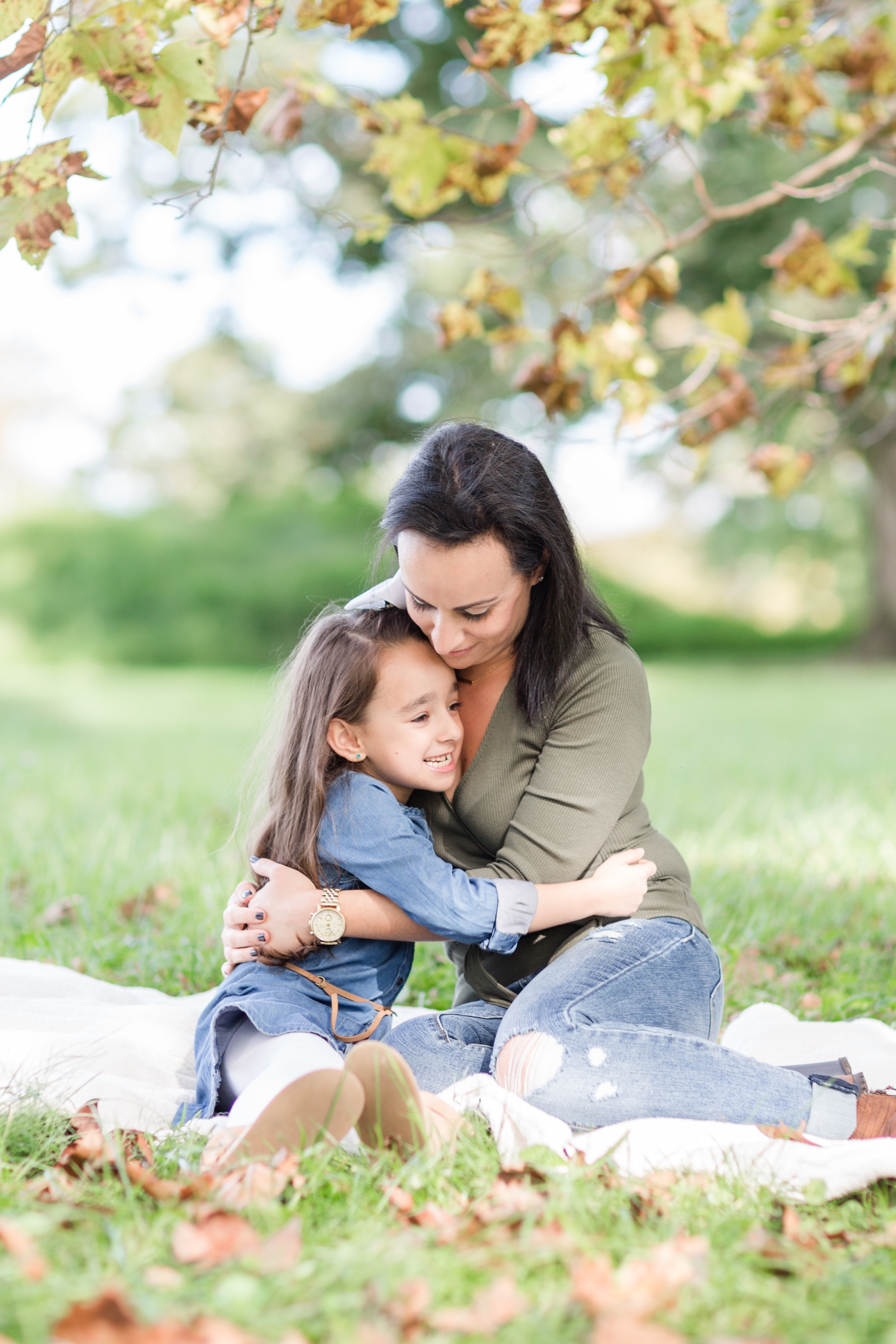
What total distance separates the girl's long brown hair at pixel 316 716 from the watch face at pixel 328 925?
0.34 feet

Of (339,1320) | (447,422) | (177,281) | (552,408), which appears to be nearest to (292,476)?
(177,281)

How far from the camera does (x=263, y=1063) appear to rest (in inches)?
82.3

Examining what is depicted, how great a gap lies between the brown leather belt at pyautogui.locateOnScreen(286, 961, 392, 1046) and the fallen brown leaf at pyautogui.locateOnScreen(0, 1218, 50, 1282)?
0.85 meters

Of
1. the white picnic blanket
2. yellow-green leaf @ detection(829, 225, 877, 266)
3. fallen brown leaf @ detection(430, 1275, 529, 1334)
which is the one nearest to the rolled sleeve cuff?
the white picnic blanket

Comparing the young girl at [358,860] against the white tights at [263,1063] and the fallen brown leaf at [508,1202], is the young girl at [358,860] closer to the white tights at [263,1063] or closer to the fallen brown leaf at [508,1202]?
the white tights at [263,1063]

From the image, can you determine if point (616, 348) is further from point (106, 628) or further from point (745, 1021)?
point (106, 628)

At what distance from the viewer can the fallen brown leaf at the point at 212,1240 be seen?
145 cm

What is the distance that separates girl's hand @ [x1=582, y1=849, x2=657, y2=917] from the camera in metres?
2.31

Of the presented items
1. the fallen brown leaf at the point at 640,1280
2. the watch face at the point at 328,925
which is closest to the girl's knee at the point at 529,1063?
the watch face at the point at 328,925

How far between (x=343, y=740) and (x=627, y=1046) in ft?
2.67

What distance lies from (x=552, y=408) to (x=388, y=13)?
1399mm

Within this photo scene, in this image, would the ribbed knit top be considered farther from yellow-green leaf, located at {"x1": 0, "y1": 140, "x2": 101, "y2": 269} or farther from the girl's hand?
yellow-green leaf, located at {"x1": 0, "y1": 140, "x2": 101, "y2": 269}

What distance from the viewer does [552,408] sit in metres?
3.69

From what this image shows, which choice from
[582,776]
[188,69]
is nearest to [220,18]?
[188,69]
